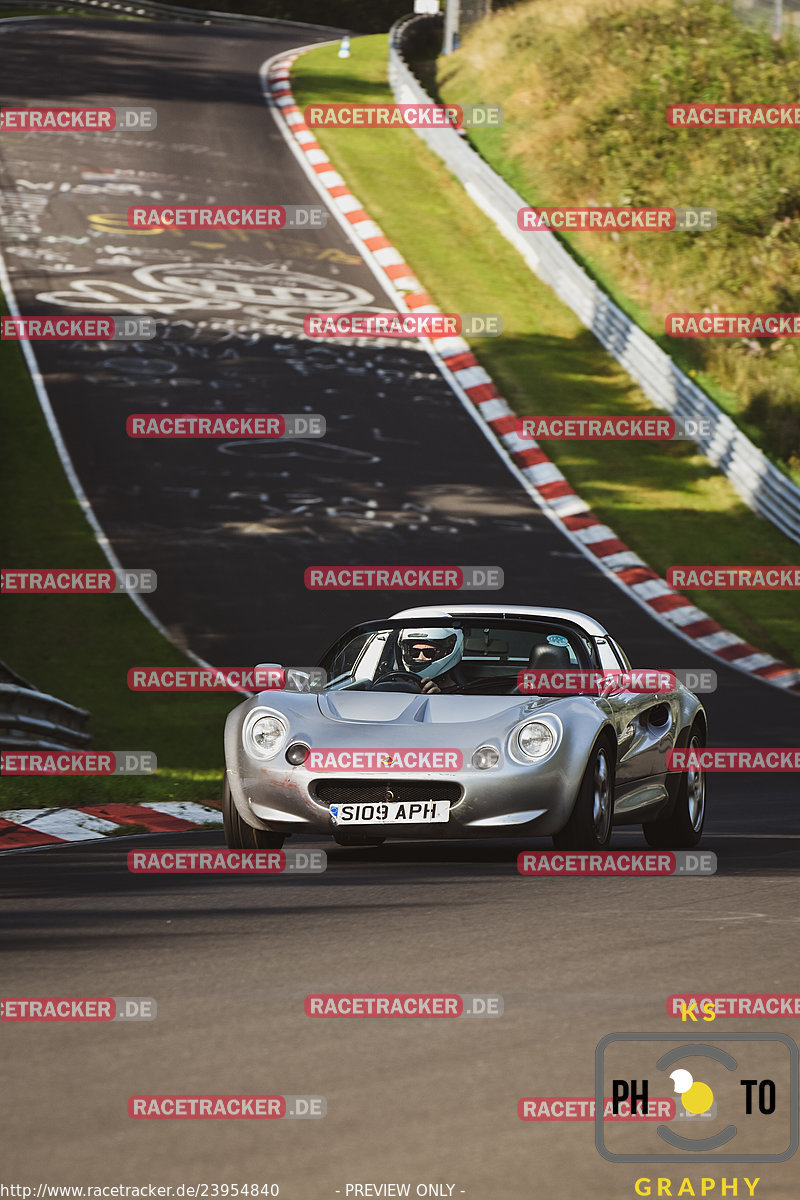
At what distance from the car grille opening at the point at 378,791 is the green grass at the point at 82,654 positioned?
3.44 m

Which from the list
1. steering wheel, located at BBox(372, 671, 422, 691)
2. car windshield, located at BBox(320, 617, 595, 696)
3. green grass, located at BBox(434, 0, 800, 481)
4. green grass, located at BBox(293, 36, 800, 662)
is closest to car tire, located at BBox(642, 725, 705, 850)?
car windshield, located at BBox(320, 617, 595, 696)

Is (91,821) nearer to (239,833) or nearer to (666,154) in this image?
(239,833)

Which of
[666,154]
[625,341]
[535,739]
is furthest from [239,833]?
[666,154]

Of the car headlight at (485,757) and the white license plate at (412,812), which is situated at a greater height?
the car headlight at (485,757)

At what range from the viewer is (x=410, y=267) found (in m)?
32.9

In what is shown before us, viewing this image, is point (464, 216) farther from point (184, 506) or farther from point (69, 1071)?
point (69, 1071)

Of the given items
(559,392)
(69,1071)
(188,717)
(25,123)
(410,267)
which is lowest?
(188,717)

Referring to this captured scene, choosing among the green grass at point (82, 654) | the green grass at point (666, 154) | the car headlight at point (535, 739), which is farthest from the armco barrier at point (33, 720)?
the green grass at point (666, 154)

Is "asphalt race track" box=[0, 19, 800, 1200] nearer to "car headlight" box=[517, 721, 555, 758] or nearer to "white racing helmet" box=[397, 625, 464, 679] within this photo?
"car headlight" box=[517, 721, 555, 758]

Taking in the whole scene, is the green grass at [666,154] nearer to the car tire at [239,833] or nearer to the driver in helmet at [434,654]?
the driver in helmet at [434,654]

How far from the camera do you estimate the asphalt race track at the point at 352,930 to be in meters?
4.11

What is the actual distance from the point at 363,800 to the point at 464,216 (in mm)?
29350

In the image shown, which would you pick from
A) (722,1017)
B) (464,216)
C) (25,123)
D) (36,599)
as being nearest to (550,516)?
(36,599)

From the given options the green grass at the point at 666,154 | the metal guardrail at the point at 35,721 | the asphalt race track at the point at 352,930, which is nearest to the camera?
the asphalt race track at the point at 352,930
